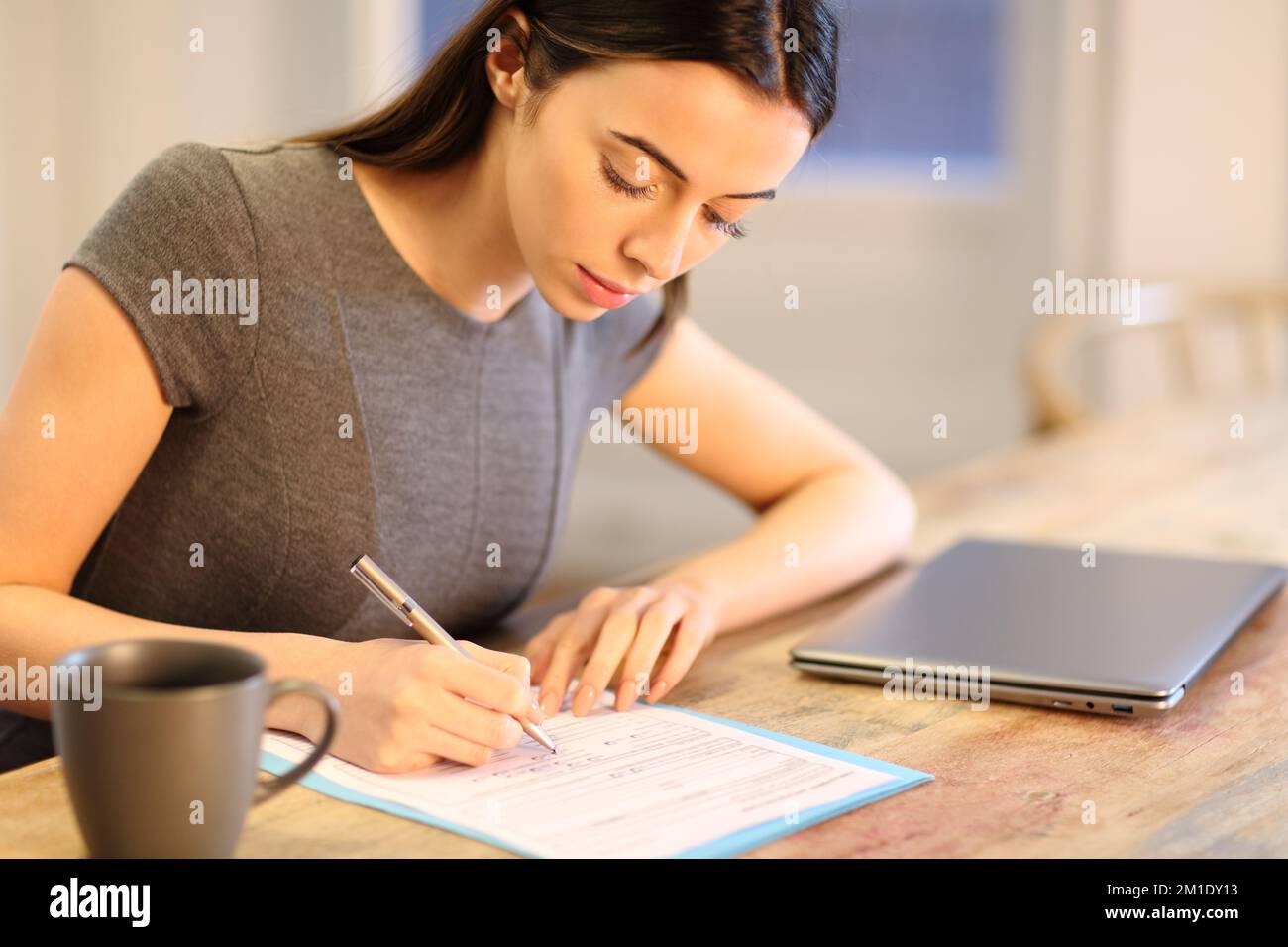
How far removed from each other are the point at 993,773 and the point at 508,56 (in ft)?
1.98

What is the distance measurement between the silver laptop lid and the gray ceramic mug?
506 millimetres

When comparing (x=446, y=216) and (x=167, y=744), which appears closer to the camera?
(x=167, y=744)

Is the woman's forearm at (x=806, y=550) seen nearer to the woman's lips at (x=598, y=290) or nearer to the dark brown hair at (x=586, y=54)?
the woman's lips at (x=598, y=290)

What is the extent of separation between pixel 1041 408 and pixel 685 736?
1581 mm

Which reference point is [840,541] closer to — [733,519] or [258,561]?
[258,561]

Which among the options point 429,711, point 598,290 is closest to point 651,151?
point 598,290

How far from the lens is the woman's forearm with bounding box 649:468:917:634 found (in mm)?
1183

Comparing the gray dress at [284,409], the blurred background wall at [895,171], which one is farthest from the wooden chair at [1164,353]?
the gray dress at [284,409]

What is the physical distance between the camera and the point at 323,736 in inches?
25.9

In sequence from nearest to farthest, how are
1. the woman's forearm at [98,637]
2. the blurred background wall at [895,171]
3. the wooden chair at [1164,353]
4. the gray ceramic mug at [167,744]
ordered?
the gray ceramic mug at [167,744] → the woman's forearm at [98,637] → the wooden chair at [1164,353] → the blurred background wall at [895,171]

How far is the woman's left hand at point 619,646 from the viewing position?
3.15 feet

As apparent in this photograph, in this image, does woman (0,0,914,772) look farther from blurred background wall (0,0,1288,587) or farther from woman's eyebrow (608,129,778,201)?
blurred background wall (0,0,1288,587)

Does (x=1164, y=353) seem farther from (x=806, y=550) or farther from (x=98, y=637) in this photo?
(x=98, y=637)
